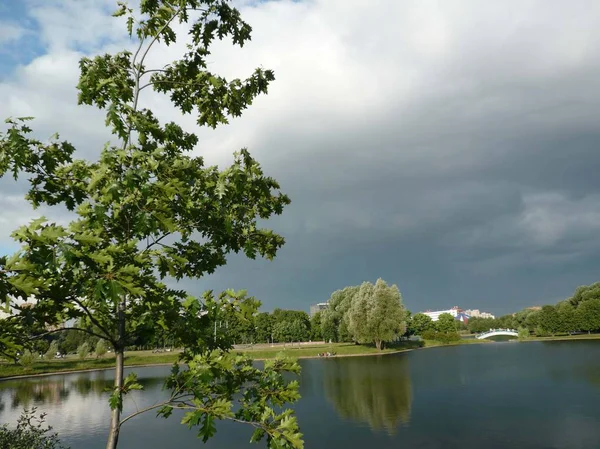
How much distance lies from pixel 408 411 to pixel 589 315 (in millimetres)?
116724

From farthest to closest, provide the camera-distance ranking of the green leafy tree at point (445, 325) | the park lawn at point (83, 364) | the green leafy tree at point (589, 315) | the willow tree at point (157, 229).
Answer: the green leafy tree at point (445, 325)
the green leafy tree at point (589, 315)
the park lawn at point (83, 364)
the willow tree at point (157, 229)

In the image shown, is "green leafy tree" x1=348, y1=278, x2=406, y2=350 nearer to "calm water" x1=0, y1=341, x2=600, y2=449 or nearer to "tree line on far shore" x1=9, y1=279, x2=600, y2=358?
"tree line on far shore" x1=9, y1=279, x2=600, y2=358

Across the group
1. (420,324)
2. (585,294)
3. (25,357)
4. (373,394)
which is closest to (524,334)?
(585,294)

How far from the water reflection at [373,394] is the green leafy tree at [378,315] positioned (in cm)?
2244

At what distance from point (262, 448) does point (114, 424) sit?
21.5 metres

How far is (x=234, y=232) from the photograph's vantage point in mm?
6930

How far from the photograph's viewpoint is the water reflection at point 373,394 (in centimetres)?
3119

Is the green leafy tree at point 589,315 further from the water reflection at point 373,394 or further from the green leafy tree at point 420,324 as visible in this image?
the water reflection at point 373,394

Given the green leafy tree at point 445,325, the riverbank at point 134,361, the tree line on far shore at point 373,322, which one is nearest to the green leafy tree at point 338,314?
the tree line on far shore at point 373,322

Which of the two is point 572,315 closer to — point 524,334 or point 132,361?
point 524,334

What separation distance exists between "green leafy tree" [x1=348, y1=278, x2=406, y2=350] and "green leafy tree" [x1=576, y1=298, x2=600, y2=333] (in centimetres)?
7094

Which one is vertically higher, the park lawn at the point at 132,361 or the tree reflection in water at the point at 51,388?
the park lawn at the point at 132,361

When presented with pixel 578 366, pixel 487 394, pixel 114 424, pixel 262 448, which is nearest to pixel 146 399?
pixel 262 448

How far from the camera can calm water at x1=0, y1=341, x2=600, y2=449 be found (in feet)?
84.8
